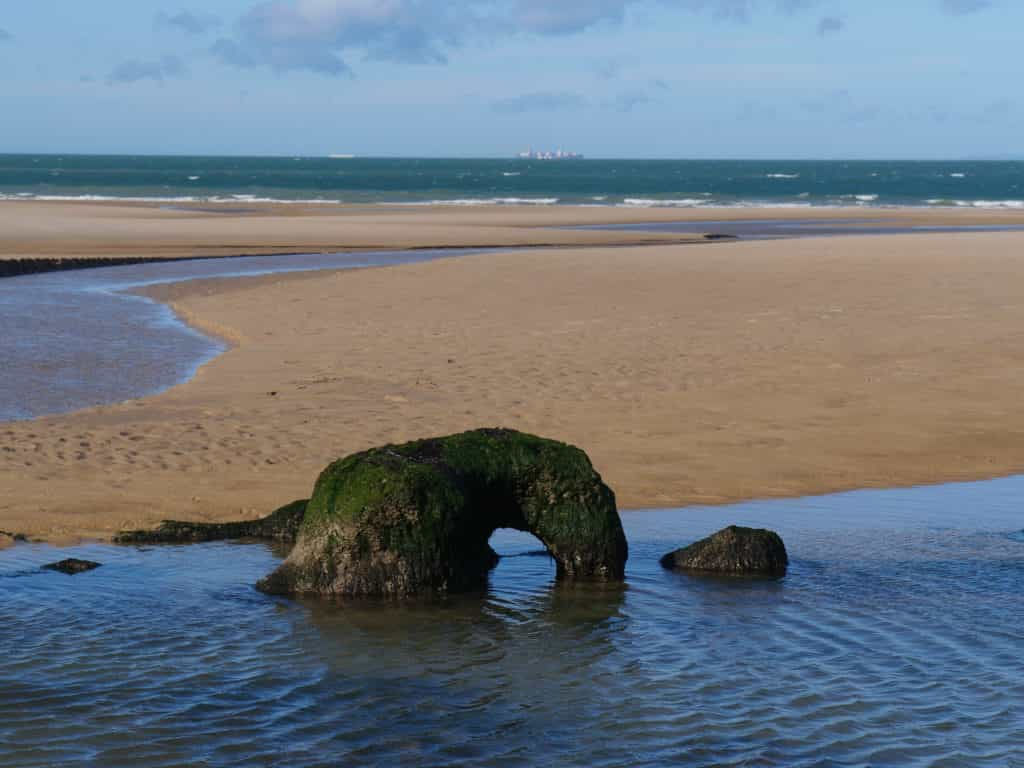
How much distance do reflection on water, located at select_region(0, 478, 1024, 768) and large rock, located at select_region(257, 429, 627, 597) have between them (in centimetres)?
25

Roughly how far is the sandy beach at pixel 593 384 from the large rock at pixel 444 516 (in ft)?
7.89

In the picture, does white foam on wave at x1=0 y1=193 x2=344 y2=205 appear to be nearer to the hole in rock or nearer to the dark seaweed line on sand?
the dark seaweed line on sand

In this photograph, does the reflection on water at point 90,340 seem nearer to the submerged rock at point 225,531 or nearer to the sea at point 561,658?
the submerged rock at point 225,531

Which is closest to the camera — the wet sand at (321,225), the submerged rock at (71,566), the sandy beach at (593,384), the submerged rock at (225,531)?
the submerged rock at (71,566)

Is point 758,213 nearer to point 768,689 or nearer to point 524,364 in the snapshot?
point 524,364

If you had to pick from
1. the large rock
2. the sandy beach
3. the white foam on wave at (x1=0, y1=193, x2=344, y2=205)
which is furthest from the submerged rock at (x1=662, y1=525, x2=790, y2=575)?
the white foam on wave at (x1=0, y1=193, x2=344, y2=205)

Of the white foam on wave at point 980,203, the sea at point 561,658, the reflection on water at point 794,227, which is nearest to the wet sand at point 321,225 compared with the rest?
the reflection on water at point 794,227

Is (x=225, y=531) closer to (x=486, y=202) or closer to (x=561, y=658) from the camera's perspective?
(x=561, y=658)

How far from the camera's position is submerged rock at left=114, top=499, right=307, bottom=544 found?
10492mm

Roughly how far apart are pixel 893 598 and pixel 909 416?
22.9 ft

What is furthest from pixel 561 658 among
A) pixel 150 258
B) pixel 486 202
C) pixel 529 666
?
pixel 486 202

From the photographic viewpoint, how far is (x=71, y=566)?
9547 millimetres

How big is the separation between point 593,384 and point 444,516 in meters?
8.88

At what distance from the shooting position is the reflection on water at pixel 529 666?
661 centimetres
